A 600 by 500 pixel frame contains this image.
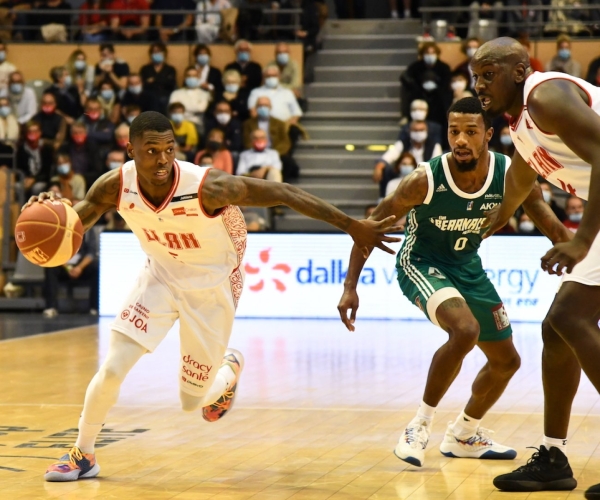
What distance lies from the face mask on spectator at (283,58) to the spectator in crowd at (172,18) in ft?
7.70

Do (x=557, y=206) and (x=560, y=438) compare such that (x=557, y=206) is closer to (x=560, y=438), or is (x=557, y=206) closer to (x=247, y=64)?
(x=247, y=64)

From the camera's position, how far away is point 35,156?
17.1 metres

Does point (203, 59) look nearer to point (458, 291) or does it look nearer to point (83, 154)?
point (83, 154)

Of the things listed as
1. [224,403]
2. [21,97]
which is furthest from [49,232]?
[21,97]

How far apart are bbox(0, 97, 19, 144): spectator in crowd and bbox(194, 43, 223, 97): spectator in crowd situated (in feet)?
10.6

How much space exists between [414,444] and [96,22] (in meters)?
15.6

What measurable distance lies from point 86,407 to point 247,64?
12720 millimetres

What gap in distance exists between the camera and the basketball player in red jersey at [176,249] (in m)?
5.46

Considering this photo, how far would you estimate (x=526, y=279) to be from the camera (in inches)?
535

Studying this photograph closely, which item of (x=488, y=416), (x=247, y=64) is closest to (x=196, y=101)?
(x=247, y=64)

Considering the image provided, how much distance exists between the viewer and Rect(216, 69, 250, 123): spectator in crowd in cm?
1728

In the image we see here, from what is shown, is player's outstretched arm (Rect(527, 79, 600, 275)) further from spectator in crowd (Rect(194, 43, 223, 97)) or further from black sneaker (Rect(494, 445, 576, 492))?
spectator in crowd (Rect(194, 43, 223, 97))

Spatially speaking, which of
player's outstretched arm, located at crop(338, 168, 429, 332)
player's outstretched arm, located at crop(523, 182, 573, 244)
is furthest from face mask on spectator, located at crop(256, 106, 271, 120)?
player's outstretched arm, located at crop(523, 182, 573, 244)

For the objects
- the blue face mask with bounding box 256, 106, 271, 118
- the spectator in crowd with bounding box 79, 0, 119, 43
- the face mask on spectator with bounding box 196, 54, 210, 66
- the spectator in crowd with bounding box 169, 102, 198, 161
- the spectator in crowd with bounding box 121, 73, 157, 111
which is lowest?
the spectator in crowd with bounding box 169, 102, 198, 161
